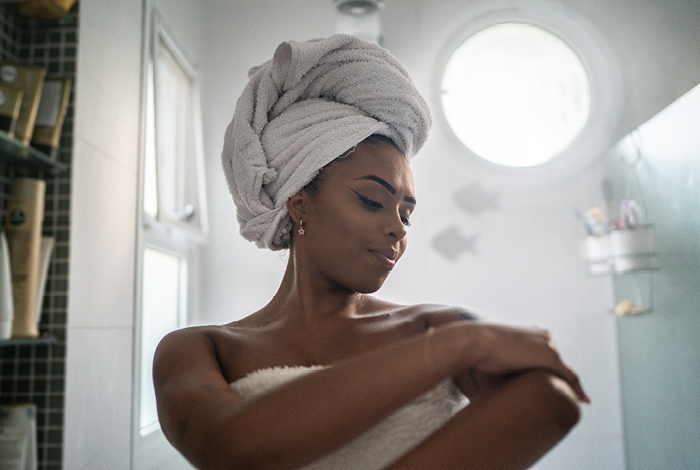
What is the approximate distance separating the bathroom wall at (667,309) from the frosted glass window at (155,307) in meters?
1.18

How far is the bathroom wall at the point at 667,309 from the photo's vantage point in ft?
Answer: 4.00

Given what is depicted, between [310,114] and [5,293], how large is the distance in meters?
0.50

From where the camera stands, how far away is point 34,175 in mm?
851

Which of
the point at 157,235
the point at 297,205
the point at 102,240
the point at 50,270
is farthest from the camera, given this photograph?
the point at 157,235

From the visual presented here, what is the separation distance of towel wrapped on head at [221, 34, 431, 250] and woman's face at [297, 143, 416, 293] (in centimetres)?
3

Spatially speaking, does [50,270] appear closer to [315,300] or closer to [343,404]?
[315,300]

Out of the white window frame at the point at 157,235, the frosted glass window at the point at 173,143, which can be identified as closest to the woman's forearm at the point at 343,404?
the white window frame at the point at 157,235

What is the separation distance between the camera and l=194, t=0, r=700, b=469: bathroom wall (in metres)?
1.51

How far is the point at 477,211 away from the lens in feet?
5.21

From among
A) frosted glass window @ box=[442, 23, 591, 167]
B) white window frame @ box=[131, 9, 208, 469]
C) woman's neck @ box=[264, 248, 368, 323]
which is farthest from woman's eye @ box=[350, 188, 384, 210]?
frosted glass window @ box=[442, 23, 591, 167]

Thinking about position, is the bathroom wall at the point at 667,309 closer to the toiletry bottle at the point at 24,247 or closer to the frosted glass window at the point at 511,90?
the frosted glass window at the point at 511,90

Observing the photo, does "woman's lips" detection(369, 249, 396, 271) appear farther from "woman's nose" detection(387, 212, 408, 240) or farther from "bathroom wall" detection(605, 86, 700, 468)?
"bathroom wall" detection(605, 86, 700, 468)

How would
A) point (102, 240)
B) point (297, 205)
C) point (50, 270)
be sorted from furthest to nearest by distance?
point (102, 240), point (50, 270), point (297, 205)

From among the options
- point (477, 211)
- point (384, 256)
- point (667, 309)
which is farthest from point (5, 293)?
point (667, 309)
